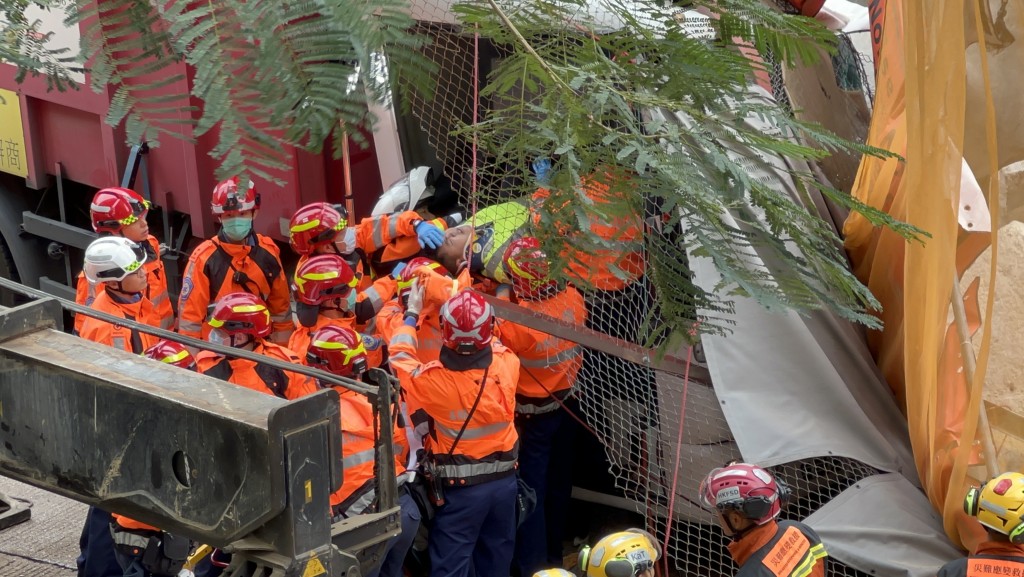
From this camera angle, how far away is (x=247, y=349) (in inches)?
196

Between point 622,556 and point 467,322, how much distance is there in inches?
50.2

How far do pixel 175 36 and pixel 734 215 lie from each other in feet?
3.09

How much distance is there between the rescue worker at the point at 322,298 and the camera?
5332 mm

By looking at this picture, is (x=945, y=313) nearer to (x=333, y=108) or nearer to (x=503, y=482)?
(x=503, y=482)

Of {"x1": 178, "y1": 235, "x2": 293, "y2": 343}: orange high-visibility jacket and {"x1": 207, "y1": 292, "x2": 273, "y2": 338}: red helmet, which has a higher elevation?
{"x1": 207, "y1": 292, "x2": 273, "y2": 338}: red helmet

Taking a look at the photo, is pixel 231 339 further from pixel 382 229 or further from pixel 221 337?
pixel 382 229

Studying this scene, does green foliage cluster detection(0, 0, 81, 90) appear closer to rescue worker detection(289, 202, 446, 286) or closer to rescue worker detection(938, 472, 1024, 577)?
rescue worker detection(938, 472, 1024, 577)

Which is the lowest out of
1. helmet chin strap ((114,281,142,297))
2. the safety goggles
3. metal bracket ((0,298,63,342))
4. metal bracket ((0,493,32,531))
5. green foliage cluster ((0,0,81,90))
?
metal bracket ((0,493,32,531))

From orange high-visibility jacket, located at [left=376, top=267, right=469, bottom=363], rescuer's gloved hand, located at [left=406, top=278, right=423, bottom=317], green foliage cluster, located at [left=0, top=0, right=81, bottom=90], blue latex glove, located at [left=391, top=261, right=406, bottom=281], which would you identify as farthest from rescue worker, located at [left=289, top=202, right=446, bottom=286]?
green foliage cluster, located at [left=0, top=0, right=81, bottom=90]

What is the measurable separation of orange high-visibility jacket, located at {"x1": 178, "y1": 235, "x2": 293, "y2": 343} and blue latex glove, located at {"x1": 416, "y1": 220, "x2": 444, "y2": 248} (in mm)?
783

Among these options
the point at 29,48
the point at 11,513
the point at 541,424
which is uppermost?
the point at 29,48

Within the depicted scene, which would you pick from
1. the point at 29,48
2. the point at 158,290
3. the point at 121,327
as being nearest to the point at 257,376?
the point at 121,327

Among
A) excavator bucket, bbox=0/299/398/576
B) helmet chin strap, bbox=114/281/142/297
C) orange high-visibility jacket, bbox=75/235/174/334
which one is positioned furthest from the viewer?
orange high-visibility jacket, bbox=75/235/174/334

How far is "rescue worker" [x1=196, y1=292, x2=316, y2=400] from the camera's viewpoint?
4672mm
